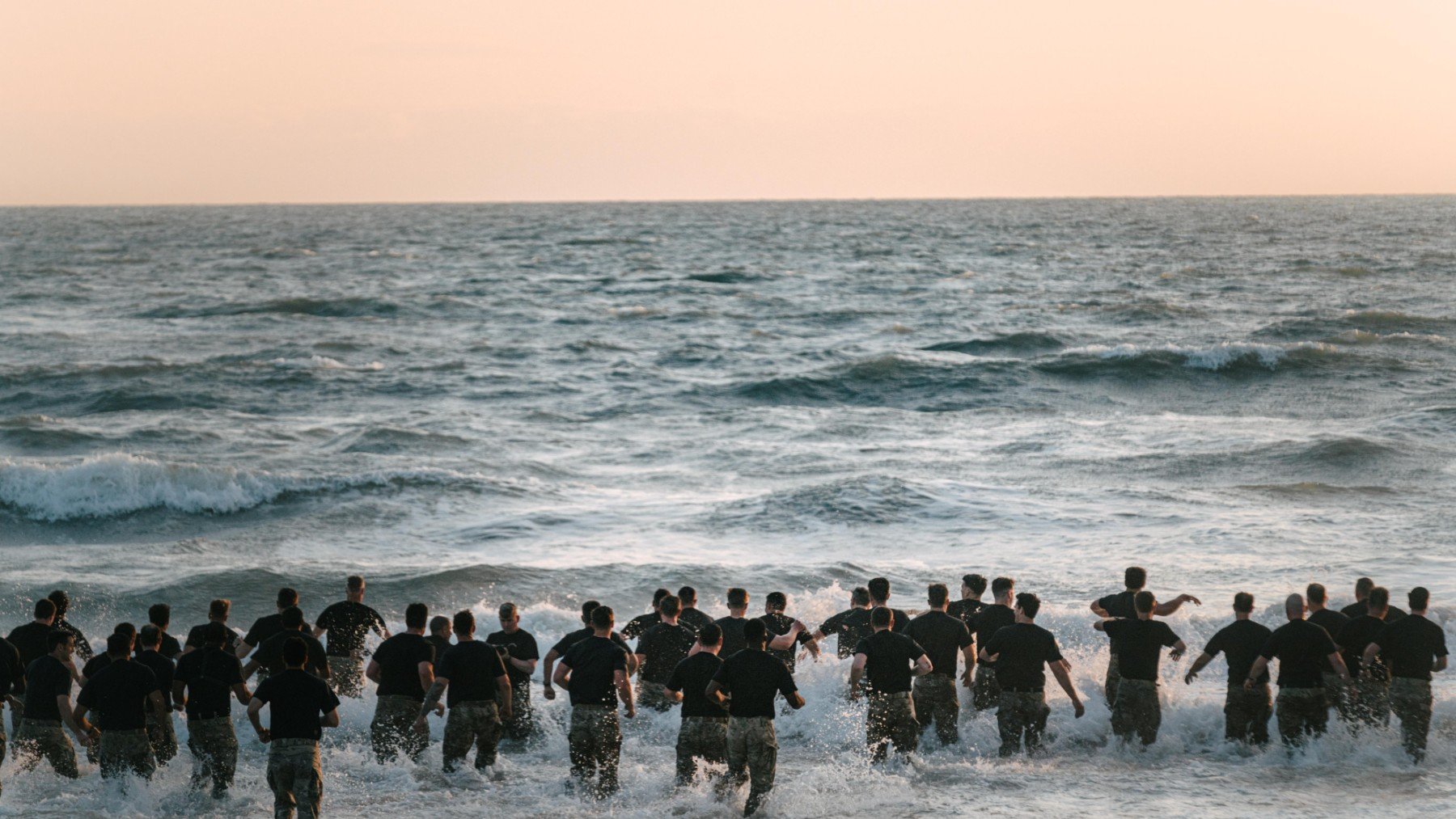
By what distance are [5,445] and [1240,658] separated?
27.9m

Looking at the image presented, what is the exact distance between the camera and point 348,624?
11.8 meters

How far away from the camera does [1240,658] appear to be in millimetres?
11188

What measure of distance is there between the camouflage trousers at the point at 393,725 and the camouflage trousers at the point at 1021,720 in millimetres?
5045

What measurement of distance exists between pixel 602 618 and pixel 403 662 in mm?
1883

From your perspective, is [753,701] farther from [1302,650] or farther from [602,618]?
Result: [1302,650]

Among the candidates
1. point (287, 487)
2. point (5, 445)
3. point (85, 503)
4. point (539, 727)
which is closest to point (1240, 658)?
point (539, 727)

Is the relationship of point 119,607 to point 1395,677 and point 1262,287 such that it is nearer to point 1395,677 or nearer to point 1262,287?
point 1395,677

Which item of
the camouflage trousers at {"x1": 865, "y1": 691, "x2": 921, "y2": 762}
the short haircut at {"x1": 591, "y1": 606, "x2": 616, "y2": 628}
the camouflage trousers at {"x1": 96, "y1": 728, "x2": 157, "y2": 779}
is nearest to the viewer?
the camouflage trousers at {"x1": 96, "y1": 728, "x2": 157, "y2": 779}

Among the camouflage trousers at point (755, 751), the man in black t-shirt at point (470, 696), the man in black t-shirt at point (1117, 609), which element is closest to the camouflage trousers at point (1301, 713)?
the man in black t-shirt at point (1117, 609)

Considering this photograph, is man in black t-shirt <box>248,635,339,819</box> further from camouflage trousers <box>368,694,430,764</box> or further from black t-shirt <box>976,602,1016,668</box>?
black t-shirt <box>976,602,1016,668</box>

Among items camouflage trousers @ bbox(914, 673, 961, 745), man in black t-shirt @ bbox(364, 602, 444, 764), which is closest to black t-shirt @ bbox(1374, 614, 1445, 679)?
camouflage trousers @ bbox(914, 673, 961, 745)

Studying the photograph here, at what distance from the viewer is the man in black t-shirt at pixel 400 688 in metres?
10.7

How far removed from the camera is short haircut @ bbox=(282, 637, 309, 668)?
9016mm

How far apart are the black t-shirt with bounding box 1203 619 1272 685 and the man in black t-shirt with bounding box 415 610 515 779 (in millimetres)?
6073
